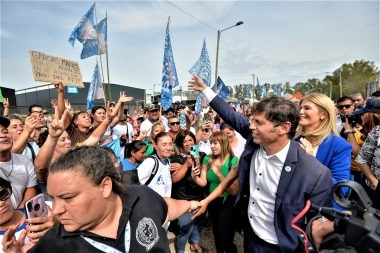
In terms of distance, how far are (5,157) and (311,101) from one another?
2922mm

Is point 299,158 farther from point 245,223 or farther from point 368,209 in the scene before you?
point 368,209

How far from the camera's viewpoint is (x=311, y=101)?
2.20 meters

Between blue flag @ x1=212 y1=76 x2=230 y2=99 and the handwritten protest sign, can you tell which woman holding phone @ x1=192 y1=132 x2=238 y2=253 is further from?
blue flag @ x1=212 y1=76 x2=230 y2=99

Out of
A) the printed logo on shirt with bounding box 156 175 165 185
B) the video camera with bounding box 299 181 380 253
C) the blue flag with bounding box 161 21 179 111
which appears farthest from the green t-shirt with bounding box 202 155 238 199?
the blue flag with bounding box 161 21 179 111

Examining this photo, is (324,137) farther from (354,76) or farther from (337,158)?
(354,76)

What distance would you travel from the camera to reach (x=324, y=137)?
6.89 ft

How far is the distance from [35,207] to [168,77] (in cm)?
600

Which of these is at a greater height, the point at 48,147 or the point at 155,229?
the point at 48,147

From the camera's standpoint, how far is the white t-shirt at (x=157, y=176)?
8.74 feet

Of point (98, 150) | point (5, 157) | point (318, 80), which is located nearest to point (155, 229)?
point (98, 150)

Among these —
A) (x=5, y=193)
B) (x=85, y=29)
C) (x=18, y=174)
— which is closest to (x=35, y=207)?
(x=5, y=193)

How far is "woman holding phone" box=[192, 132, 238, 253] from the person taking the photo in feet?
9.43

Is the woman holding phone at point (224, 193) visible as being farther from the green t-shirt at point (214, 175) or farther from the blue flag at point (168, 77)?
the blue flag at point (168, 77)

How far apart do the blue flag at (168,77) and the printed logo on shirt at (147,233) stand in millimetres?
5451
